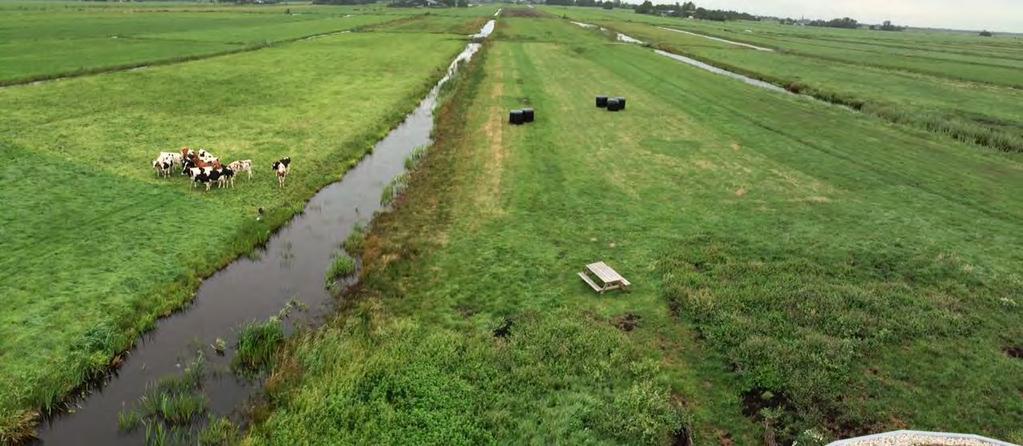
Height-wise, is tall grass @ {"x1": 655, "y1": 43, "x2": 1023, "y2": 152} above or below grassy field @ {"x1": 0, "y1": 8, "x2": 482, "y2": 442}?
above

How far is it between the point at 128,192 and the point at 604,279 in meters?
19.8

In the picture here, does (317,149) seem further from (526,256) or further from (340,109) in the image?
(526,256)

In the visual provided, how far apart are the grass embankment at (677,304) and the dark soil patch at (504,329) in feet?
0.13

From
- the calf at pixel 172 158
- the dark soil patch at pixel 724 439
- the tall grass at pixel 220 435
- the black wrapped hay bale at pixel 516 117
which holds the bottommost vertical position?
the tall grass at pixel 220 435

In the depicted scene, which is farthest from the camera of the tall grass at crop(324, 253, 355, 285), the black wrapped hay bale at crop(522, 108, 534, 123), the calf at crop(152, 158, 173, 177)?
the black wrapped hay bale at crop(522, 108, 534, 123)

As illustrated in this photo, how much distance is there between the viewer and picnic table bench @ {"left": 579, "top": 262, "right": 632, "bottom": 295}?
1709 cm

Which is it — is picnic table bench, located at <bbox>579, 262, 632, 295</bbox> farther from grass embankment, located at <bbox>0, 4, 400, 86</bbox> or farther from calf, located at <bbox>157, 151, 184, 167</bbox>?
grass embankment, located at <bbox>0, 4, 400, 86</bbox>

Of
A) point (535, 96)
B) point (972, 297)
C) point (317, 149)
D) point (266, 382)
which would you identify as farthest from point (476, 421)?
point (535, 96)

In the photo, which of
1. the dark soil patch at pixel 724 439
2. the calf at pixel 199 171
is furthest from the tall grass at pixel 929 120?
the calf at pixel 199 171

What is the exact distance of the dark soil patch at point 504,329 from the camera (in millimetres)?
15102

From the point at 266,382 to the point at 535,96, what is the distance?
36.0 metres

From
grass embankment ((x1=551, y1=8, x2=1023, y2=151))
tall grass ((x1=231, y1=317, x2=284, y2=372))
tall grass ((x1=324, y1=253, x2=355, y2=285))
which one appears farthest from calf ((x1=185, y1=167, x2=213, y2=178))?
grass embankment ((x1=551, y1=8, x2=1023, y2=151))

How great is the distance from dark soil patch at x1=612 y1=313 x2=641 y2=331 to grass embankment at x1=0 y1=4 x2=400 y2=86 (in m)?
51.2

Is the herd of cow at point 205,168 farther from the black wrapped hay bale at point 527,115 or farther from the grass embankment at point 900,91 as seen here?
the grass embankment at point 900,91
